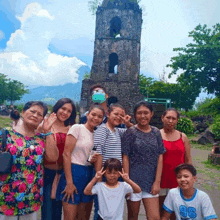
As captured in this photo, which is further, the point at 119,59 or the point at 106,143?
the point at 119,59

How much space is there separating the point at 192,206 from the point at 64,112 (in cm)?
171

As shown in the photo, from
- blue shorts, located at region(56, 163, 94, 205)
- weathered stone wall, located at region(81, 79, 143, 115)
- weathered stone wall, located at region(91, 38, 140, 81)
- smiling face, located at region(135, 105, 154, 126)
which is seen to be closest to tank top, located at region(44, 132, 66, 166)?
blue shorts, located at region(56, 163, 94, 205)

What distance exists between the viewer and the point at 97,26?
16.5 m

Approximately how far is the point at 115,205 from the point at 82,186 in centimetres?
40

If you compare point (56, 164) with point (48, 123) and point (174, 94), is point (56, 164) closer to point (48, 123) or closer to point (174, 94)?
point (48, 123)

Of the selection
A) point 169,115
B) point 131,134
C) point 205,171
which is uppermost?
point 169,115

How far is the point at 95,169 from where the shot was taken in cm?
257

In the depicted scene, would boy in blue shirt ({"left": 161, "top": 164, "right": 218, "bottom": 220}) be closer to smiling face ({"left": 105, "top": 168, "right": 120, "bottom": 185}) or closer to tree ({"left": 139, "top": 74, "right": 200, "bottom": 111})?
smiling face ({"left": 105, "top": 168, "right": 120, "bottom": 185})

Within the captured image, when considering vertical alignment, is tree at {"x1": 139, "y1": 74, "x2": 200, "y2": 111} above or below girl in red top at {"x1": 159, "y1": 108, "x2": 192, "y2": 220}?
above

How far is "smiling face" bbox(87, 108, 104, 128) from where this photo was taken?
268cm

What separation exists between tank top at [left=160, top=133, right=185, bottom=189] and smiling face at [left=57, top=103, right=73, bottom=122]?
48.3 inches

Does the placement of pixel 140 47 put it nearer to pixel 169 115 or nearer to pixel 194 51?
pixel 194 51

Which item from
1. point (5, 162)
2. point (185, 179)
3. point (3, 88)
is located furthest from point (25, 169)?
point (3, 88)

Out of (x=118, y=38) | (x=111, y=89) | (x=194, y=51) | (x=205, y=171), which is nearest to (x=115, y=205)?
(x=205, y=171)
